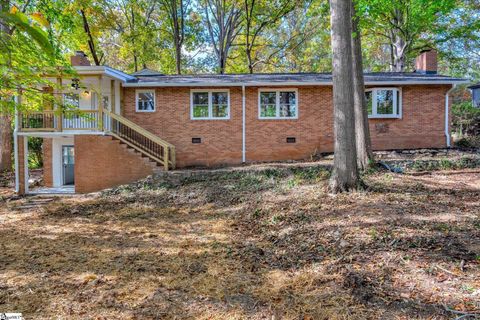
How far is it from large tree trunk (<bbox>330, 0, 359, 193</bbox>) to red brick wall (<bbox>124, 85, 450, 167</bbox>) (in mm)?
7021

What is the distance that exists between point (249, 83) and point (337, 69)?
702cm

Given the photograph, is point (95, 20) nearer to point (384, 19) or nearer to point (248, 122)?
point (248, 122)

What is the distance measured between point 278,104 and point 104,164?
25.1 feet

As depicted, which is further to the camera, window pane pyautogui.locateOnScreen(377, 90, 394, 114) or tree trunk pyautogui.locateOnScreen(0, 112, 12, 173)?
tree trunk pyautogui.locateOnScreen(0, 112, 12, 173)

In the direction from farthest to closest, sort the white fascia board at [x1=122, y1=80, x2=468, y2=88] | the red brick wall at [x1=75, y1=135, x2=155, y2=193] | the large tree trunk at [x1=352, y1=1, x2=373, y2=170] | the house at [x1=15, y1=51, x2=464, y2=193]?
Result: the house at [x1=15, y1=51, x2=464, y2=193]
the white fascia board at [x1=122, y1=80, x2=468, y2=88]
the red brick wall at [x1=75, y1=135, x2=155, y2=193]
the large tree trunk at [x1=352, y1=1, x2=373, y2=170]

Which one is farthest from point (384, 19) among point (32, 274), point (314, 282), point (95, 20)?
point (32, 274)

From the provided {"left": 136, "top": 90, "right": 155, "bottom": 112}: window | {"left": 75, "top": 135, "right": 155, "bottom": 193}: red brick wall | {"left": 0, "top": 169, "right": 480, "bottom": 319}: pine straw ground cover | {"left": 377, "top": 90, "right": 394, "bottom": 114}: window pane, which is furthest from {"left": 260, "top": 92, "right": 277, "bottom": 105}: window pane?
{"left": 0, "top": 169, "right": 480, "bottom": 319}: pine straw ground cover

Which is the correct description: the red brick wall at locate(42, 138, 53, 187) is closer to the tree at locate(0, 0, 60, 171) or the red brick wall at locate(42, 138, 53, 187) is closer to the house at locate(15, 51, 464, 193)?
the house at locate(15, 51, 464, 193)

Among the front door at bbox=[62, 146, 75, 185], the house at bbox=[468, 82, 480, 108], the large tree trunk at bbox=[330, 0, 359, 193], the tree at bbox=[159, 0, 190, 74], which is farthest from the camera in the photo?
the house at bbox=[468, 82, 480, 108]

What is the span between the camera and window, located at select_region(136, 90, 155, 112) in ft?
44.8

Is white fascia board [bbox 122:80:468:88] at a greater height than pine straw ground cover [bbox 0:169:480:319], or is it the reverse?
white fascia board [bbox 122:80:468:88]

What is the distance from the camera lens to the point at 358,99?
8727 mm

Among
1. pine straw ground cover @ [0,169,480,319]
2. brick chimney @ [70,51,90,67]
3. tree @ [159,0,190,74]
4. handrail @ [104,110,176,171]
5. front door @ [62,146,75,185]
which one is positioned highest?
tree @ [159,0,190,74]

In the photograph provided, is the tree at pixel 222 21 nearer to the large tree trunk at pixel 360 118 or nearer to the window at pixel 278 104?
the window at pixel 278 104
